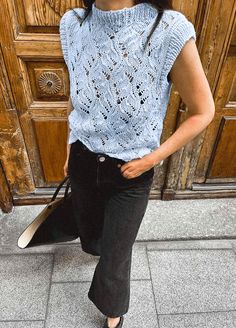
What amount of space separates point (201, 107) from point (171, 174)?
3.83 ft

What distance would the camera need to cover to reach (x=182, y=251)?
1.92 meters

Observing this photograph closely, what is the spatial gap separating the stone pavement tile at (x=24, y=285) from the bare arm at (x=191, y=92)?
3.81 feet

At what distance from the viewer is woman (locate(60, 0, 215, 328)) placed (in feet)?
2.87

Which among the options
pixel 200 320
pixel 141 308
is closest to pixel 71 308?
pixel 141 308

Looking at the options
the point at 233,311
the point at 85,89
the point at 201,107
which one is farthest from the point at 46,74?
the point at 233,311

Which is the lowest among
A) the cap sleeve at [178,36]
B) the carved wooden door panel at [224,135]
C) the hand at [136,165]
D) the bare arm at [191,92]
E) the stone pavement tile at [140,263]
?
the stone pavement tile at [140,263]

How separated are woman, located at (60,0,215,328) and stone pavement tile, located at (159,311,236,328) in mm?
532

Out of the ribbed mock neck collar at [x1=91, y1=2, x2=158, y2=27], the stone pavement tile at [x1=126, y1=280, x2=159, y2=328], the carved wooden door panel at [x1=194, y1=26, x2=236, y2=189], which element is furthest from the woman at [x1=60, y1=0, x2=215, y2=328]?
the carved wooden door panel at [x1=194, y1=26, x2=236, y2=189]

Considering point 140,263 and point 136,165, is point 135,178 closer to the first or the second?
point 136,165

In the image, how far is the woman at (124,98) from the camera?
0.87 m

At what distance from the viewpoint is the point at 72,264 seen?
6.04ft

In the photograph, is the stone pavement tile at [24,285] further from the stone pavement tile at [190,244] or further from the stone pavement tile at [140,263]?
the stone pavement tile at [190,244]

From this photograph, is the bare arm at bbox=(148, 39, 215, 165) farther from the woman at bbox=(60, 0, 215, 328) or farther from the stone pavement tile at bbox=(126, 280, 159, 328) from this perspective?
the stone pavement tile at bbox=(126, 280, 159, 328)

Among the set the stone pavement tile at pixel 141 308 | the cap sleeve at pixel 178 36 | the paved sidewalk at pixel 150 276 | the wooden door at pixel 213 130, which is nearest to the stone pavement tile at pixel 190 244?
the paved sidewalk at pixel 150 276
